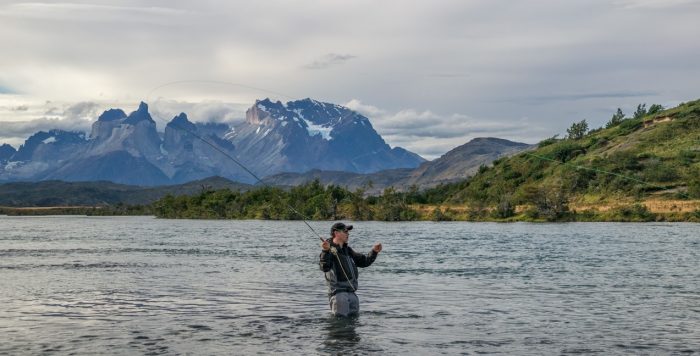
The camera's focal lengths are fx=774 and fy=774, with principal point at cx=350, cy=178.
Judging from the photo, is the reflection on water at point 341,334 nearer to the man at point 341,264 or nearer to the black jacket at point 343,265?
the man at point 341,264

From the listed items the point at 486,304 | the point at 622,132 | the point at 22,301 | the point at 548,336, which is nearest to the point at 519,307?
the point at 486,304

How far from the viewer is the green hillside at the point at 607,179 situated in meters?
128

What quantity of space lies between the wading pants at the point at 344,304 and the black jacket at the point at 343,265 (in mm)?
189

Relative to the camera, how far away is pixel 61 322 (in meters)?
24.8

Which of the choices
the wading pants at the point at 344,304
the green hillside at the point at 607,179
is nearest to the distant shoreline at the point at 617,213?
the green hillside at the point at 607,179

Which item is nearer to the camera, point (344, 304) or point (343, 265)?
point (343, 265)

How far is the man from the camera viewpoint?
23391 millimetres

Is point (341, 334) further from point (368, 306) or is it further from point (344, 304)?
point (368, 306)

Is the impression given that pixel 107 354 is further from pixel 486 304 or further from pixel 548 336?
pixel 486 304

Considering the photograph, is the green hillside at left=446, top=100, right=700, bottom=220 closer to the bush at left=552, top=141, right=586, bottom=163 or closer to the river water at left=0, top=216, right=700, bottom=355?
the bush at left=552, top=141, right=586, bottom=163

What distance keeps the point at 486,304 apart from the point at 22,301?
17.8 metres

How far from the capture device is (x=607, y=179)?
147 m

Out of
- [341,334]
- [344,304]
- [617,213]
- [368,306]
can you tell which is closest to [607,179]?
[617,213]

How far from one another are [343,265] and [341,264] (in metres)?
0.09
